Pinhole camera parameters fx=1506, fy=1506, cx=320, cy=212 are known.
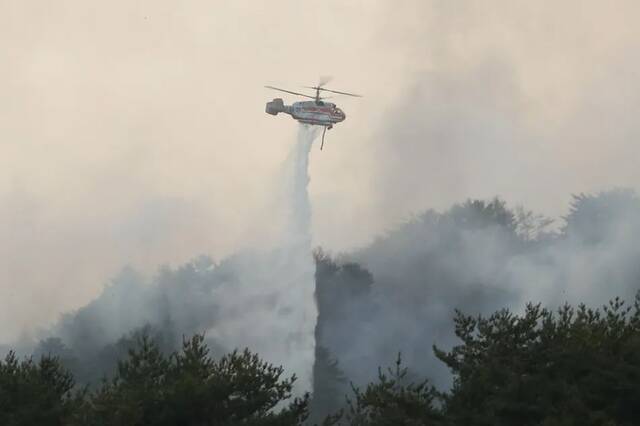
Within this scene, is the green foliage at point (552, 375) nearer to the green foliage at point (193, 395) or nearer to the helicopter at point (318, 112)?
the green foliage at point (193, 395)

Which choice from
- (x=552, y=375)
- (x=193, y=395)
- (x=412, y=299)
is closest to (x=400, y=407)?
(x=552, y=375)

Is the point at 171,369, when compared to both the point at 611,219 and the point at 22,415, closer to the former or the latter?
the point at 22,415

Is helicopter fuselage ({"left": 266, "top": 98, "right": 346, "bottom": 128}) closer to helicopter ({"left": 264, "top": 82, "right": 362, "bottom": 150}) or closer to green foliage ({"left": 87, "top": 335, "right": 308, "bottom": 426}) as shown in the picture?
helicopter ({"left": 264, "top": 82, "right": 362, "bottom": 150})

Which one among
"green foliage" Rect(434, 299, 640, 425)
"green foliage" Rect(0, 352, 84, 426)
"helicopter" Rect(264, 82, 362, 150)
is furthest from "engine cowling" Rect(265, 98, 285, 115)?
"green foliage" Rect(434, 299, 640, 425)

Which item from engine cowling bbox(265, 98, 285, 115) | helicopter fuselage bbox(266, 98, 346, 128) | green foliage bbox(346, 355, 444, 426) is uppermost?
engine cowling bbox(265, 98, 285, 115)

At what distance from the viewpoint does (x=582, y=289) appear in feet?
472

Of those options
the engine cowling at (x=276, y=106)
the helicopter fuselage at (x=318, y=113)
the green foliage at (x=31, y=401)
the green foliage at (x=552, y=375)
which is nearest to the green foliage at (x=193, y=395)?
the green foliage at (x=31, y=401)

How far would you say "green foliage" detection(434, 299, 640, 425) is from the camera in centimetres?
5250

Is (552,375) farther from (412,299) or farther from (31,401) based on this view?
(412,299)

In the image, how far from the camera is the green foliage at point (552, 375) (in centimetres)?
5250

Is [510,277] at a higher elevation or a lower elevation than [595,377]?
higher

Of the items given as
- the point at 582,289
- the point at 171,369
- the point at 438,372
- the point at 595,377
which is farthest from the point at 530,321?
the point at 582,289

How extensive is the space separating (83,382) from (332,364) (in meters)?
23.6

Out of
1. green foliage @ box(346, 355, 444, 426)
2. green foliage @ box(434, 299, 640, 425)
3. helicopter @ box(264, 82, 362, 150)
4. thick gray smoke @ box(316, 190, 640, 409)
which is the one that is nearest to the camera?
green foliage @ box(434, 299, 640, 425)
